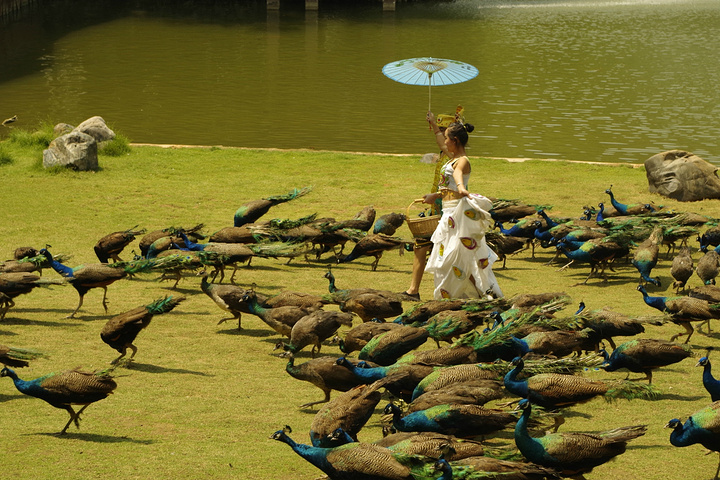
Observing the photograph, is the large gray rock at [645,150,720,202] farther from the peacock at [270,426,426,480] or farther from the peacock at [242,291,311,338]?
the peacock at [270,426,426,480]

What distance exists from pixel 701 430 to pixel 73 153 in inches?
569

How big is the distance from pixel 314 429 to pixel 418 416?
775 mm

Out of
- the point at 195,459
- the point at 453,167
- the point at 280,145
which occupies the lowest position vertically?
the point at 280,145

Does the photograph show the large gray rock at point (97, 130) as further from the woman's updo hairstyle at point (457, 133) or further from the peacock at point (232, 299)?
the woman's updo hairstyle at point (457, 133)

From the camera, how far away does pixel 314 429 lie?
610 centimetres

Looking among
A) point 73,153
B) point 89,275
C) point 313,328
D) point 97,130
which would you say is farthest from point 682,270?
point 97,130

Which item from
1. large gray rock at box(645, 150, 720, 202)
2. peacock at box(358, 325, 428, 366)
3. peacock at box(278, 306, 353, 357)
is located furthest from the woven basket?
large gray rock at box(645, 150, 720, 202)

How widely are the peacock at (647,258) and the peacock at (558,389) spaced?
15.0ft

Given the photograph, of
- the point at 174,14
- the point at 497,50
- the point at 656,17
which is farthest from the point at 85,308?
the point at 656,17

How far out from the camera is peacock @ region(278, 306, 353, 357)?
27.0 ft

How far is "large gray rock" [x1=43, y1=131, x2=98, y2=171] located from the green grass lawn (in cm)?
35

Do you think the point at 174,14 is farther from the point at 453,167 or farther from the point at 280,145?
the point at 453,167

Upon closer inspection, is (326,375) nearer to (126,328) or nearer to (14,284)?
(126,328)

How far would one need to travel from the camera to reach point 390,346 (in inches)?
301
